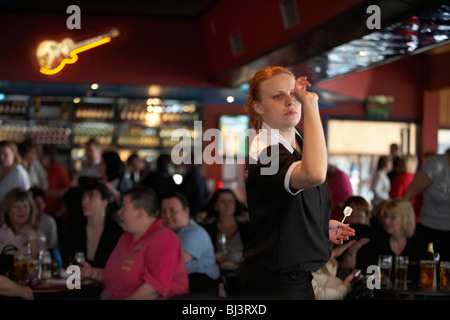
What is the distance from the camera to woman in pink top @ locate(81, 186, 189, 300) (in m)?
3.82

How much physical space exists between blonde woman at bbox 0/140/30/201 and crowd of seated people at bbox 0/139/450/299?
0.03 ft

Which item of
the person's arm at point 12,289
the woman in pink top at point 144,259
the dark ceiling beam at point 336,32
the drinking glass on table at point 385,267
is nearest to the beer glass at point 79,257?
the woman in pink top at point 144,259

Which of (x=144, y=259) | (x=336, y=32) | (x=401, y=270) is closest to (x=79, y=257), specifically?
(x=144, y=259)

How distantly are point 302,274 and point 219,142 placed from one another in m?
9.40

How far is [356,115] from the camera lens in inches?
464

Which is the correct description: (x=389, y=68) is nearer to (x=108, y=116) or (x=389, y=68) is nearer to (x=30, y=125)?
(x=108, y=116)

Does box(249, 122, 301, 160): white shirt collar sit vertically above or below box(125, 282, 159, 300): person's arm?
above

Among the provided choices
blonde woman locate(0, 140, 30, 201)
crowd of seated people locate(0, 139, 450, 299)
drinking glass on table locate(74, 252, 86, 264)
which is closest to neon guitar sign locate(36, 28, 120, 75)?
crowd of seated people locate(0, 139, 450, 299)

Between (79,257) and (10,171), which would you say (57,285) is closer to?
(79,257)

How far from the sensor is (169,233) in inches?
156

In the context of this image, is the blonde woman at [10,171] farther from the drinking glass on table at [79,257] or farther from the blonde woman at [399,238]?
the blonde woman at [399,238]

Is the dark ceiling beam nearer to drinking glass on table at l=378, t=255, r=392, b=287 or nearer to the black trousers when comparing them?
drinking glass on table at l=378, t=255, r=392, b=287

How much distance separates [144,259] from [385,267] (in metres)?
1.77
